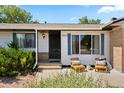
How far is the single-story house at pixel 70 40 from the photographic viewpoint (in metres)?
17.2

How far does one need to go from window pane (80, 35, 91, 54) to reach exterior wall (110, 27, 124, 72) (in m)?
1.63

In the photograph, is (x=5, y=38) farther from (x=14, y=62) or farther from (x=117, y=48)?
(x=117, y=48)

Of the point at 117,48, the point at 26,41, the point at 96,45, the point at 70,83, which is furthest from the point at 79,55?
the point at 70,83

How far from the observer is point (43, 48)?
61.5 feet

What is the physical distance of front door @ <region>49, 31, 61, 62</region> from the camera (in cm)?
1955

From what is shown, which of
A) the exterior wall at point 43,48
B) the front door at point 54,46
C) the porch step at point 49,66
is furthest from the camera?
the front door at point 54,46

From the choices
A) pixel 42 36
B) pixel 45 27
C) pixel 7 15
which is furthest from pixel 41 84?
pixel 7 15

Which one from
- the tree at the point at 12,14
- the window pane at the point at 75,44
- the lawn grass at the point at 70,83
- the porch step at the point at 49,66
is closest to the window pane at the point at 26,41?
the porch step at the point at 49,66

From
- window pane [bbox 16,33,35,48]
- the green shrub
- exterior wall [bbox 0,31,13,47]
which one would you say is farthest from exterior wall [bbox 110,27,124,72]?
exterior wall [bbox 0,31,13,47]

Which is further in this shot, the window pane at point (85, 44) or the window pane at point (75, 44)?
the window pane at point (85, 44)

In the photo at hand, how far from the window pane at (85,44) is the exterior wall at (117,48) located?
1.63 meters

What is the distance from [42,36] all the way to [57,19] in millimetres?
36035

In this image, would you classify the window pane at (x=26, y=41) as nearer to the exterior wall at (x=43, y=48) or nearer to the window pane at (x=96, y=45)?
the exterior wall at (x=43, y=48)

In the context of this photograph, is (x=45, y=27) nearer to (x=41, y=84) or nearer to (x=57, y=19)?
(x=41, y=84)
